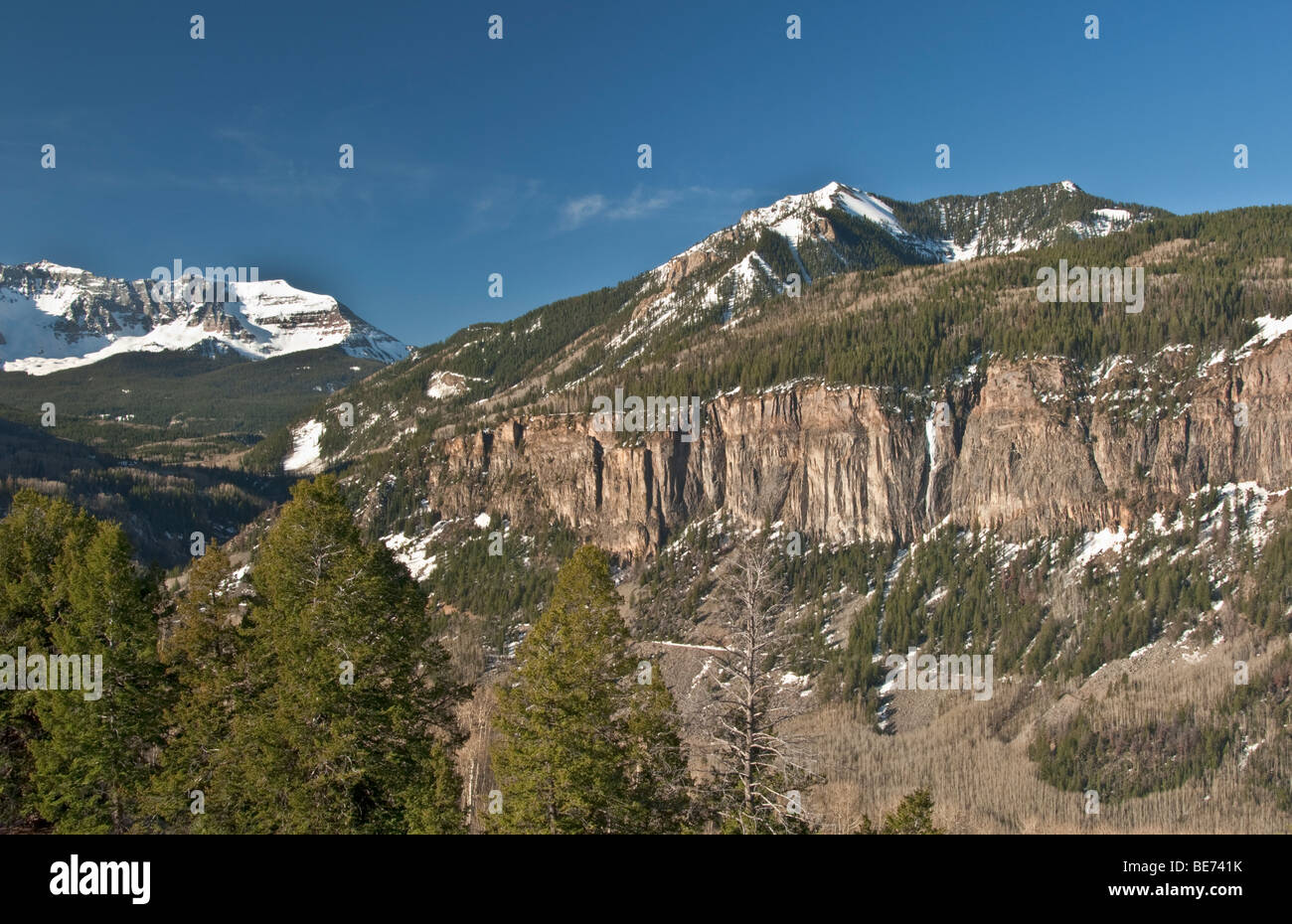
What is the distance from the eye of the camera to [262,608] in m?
31.0

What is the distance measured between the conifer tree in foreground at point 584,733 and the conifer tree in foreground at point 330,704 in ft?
10.9

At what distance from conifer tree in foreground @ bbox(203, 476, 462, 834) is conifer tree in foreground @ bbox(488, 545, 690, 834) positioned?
3.31 m

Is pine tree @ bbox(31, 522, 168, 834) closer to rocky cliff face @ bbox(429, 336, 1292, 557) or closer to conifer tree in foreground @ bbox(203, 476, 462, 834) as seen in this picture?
conifer tree in foreground @ bbox(203, 476, 462, 834)

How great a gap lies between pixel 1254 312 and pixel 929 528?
75.3 m

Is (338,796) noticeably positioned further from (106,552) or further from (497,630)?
(497,630)

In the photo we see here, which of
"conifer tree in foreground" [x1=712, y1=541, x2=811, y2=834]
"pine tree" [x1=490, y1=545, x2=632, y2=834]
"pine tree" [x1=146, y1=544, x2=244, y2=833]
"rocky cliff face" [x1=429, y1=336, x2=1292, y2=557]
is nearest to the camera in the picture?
"conifer tree in foreground" [x1=712, y1=541, x2=811, y2=834]

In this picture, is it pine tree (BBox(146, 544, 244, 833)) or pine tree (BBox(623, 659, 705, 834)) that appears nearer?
pine tree (BBox(623, 659, 705, 834))

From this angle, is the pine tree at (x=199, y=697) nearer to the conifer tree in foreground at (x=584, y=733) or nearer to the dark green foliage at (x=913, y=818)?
the conifer tree in foreground at (x=584, y=733)

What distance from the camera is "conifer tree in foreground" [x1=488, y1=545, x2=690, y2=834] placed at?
27.5 meters

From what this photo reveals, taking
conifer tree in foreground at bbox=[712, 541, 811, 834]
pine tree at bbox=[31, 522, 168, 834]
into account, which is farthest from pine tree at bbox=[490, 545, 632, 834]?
pine tree at bbox=[31, 522, 168, 834]

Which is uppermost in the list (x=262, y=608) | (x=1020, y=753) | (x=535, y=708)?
(x=262, y=608)

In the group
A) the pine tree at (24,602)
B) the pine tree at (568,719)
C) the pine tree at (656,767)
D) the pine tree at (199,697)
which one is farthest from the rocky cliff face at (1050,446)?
the pine tree at (24,602)

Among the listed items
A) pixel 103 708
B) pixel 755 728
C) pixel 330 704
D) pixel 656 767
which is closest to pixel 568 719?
pixel 656 767
